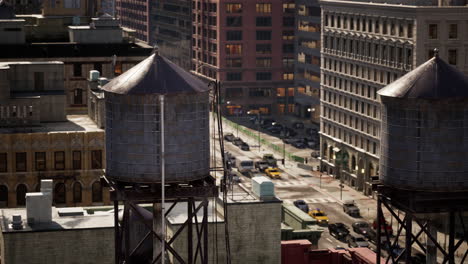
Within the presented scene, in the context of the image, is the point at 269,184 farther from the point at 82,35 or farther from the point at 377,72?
the point at 377,72

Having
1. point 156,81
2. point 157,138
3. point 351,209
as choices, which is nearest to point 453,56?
point 351,209

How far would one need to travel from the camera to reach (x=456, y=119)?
2314 inches

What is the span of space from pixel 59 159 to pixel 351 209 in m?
63.3

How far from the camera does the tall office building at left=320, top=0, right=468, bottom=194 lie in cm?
16075

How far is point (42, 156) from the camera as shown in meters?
111

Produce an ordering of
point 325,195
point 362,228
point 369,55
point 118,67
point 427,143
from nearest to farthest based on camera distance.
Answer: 1. point 427,143
2. point 118,67
3. point 362,228
4. point 369,55
5. point 325,195

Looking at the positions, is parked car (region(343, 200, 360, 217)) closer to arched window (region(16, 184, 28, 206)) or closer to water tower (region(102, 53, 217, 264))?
arched window (region(16, 184, 28, 206))

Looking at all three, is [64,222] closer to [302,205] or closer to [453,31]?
[302,205]

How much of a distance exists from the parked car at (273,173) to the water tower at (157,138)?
452 ft

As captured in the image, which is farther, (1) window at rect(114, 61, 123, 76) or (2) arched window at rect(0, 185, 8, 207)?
(1) window at rect(114, 61, 123, 76)

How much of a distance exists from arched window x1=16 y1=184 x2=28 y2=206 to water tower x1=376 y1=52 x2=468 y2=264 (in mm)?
57497

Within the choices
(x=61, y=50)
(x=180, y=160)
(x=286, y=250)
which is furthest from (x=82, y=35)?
(x=180, y=160)

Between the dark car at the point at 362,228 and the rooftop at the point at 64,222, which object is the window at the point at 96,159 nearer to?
the rooftop at the point at 64,222

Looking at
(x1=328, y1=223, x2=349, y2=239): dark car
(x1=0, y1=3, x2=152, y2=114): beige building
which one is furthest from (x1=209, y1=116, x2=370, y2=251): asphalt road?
(x1=0, y1=3, x2=152, y2=114): beige building
